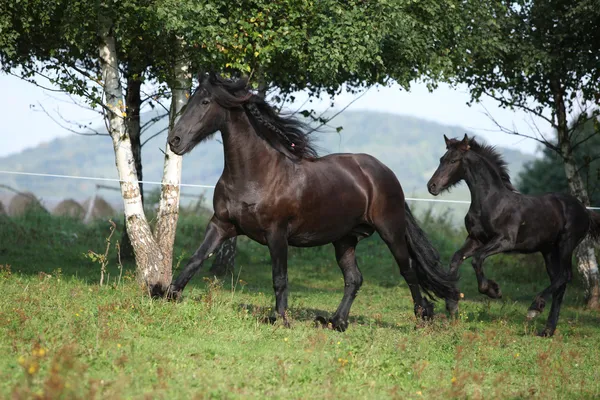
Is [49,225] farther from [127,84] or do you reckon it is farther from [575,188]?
[575,188]

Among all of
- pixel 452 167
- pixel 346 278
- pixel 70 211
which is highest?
pixel 452 167

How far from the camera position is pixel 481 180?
11.0m

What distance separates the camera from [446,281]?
1007 cm

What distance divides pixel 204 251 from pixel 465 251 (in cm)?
419

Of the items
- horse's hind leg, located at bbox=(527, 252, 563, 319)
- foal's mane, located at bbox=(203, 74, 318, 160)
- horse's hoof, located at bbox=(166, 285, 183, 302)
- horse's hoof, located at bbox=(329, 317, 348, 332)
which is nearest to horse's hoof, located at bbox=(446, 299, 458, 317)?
horse's hind leg, located at bbox=(527, 252, 563, 319)

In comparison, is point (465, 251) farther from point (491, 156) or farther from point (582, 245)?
point (582, 245)

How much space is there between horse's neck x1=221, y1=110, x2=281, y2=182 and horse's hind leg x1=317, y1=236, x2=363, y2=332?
1.77 metres

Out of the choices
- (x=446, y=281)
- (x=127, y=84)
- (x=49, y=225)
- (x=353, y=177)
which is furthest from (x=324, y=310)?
(x=49, y=225)

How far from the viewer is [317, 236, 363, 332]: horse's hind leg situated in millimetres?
9125

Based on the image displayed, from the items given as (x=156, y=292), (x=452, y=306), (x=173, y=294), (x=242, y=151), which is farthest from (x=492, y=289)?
(x=156, y=292)

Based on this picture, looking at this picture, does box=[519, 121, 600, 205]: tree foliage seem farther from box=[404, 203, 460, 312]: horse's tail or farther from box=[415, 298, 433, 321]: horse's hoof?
box=[415, 298, 433, 321]: horse's hoof

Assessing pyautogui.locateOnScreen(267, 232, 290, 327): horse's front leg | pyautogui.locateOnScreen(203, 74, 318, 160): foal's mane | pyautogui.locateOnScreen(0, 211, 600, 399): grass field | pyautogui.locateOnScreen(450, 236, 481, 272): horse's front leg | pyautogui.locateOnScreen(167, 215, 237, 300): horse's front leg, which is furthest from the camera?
pyautogui.locateOnScreen(450, 236, 481, 272): horse's front leg

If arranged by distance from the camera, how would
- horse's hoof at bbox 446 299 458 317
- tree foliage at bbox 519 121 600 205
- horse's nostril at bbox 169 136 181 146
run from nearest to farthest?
1. horse's nostril at bbox 169 136 181 146
2. horse's hoof at bbox 446 299 458 317
3. tree foliage at bbox 519 121 600 205

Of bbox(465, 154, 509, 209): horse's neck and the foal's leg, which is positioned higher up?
bbox(465, 154, 509, 209): horse's neck
